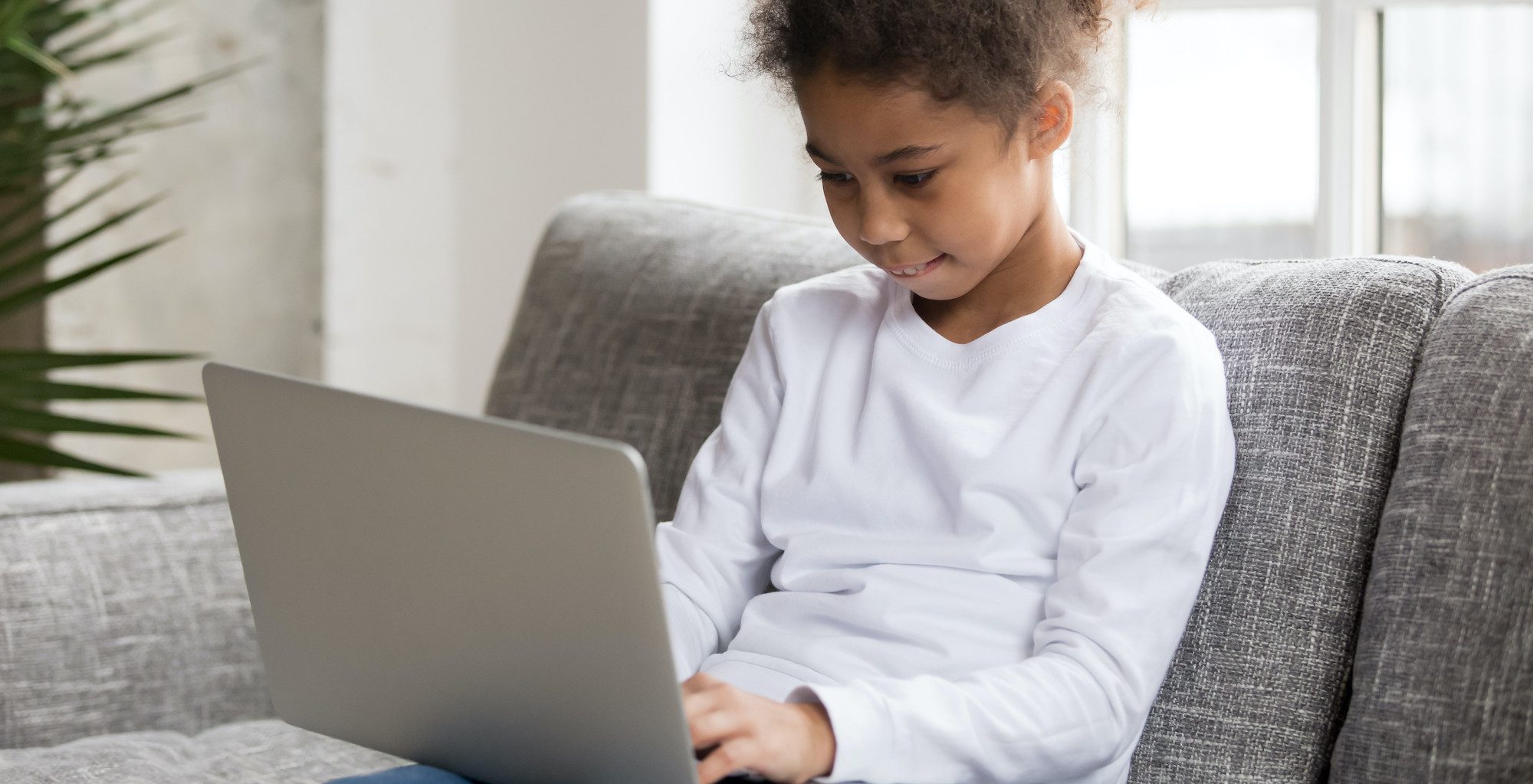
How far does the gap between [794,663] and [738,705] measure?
8.1 inches

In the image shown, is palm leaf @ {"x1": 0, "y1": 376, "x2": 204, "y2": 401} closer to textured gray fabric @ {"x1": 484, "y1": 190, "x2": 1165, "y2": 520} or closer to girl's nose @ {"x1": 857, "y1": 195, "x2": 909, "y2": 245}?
textured gray fabric @ {"x1": 484, "y1": 190, "x2": 1165, "y2": 520}

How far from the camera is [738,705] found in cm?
79

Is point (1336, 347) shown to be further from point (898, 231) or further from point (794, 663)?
point (794, 663)

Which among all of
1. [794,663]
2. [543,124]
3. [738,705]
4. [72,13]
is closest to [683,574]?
[794,663]

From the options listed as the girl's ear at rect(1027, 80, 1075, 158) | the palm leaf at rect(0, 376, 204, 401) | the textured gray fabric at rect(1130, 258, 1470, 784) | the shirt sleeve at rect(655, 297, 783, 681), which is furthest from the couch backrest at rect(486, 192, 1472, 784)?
the palm leaf at rect(0, 376, 204, 401)

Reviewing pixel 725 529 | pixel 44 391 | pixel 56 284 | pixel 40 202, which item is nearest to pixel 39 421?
pixel 44 391

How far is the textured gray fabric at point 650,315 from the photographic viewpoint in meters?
1.42

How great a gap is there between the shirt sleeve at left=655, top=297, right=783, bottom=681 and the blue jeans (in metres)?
0.25

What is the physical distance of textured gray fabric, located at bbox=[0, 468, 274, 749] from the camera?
50.7 inches

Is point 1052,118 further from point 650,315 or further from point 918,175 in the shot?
point 650,315

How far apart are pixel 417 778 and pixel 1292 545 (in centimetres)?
62

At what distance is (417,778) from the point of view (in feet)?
2.81

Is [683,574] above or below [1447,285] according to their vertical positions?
below

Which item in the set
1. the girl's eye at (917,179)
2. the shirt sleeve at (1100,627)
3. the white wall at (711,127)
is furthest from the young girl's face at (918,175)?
the white wall at (711,127)
